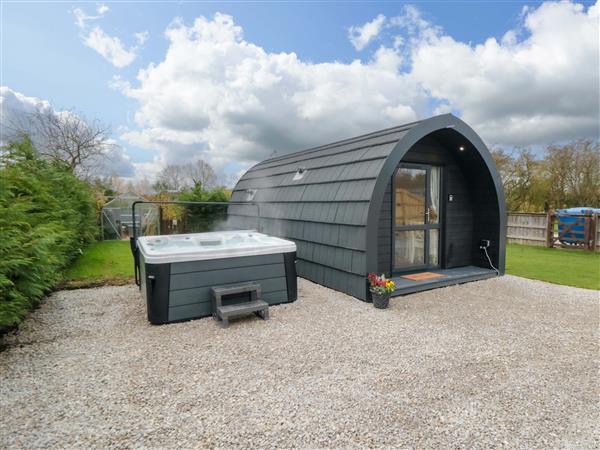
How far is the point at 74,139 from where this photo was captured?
12.1 m

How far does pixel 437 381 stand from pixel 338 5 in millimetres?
6221

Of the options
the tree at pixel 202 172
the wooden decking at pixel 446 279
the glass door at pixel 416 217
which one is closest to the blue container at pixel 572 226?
the wooden decking at pixel 446 279

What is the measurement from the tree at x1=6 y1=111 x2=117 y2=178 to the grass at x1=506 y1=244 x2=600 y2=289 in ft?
47.5

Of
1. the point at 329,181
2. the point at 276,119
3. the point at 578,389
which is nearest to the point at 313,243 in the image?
the point at 329,181

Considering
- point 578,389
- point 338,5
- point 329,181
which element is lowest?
point 578,389

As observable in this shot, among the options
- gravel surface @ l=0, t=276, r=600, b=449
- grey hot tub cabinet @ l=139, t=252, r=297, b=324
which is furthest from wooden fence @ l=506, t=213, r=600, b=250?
grey hot tub cabinet @ l=139, t=252, r=297, b=324

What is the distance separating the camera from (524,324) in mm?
3479

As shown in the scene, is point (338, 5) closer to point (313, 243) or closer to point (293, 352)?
point (313, 243)

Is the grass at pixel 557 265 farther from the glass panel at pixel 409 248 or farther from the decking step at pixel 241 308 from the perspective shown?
the decking step at pixel 241 308

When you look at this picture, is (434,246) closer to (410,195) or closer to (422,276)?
(422,276)

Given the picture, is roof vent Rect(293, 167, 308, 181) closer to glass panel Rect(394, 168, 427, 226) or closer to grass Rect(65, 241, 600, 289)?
glass panel Rect(394, 168, 427, 226)

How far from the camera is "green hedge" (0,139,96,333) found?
9.27 feet

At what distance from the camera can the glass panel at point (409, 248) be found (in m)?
5.25

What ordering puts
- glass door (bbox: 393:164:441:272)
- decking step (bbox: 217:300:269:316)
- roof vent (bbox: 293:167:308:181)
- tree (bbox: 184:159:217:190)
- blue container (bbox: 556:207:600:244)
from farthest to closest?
tree (bbox: 184:159:217:190), blue container (bbox: 556:207:600:244), roof vent (bbox: 293:167:308:181), glass door (bbox: 393:164:441:272), decking step (bbox: 217:300:269:316)
